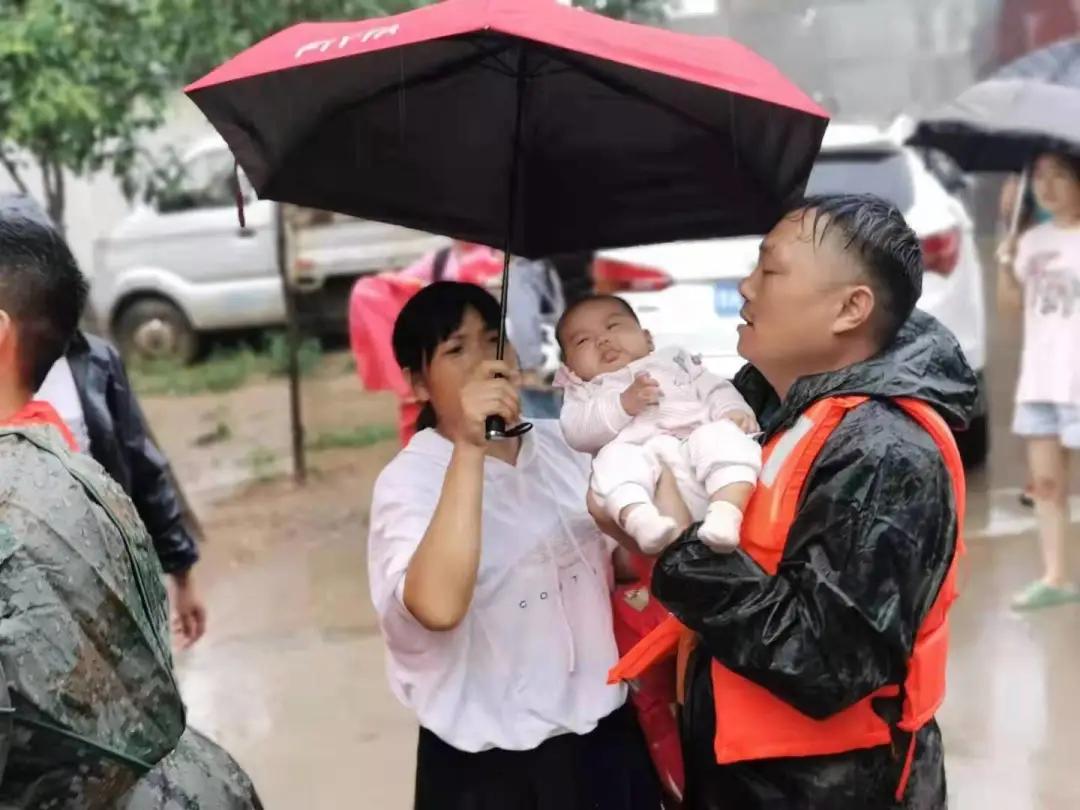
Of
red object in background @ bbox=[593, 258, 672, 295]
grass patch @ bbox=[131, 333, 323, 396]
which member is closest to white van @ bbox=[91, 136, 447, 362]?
grass patch @ bbox=[131, 333, 323, 396]

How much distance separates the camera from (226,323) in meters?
12.5

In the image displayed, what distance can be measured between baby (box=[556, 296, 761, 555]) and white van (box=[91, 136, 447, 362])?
31.8 feet

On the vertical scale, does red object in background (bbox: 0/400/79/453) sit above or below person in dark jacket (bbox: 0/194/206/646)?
above

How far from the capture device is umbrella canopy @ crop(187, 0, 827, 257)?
7.45 ft

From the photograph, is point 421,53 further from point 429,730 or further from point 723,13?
point 723,13

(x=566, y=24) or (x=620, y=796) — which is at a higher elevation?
(x=566, y=24)

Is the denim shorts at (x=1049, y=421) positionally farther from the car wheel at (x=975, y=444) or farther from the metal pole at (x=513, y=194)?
the metal pole at (x=513, y=194)

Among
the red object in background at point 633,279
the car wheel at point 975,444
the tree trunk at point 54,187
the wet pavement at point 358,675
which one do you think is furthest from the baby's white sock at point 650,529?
the car wheel at point 975,444

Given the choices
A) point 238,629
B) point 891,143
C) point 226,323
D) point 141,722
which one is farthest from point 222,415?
point 141,722

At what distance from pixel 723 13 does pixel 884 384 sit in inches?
533

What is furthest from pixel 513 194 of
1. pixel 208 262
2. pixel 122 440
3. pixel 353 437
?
pixel 208 262

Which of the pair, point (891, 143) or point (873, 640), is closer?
point (873, 640)

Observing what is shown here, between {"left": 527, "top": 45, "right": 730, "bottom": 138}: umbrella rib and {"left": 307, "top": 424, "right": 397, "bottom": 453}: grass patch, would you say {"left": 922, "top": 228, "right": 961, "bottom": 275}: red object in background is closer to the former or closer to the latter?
{"left": 307, "top": 424, "right": 397, "bottom": 453}: grass patch

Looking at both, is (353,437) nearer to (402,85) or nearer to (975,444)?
(975,444)
